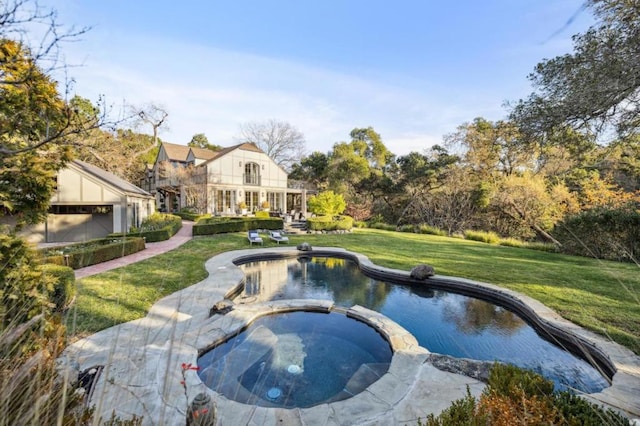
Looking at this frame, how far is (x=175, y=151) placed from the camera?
2969cm

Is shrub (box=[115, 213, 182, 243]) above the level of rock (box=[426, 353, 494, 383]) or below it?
above

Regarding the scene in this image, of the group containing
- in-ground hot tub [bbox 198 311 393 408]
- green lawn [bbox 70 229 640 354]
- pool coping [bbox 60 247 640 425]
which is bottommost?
in-ground hot tub [bbox 198 311 393 408]

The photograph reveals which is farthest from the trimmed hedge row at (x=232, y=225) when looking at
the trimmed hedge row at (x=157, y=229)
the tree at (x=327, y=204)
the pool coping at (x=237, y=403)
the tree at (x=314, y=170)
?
the tree at (x=314, y=170)

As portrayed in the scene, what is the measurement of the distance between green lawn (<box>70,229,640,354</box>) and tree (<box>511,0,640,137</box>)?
291cm

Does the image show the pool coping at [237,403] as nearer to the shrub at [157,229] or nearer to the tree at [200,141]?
the shrub at [157,229]

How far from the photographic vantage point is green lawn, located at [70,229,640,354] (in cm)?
532

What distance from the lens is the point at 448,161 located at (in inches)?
878

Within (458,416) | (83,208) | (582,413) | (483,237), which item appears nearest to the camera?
(582,413)

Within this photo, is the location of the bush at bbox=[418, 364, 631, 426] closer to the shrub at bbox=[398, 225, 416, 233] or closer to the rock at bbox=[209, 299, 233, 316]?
the rock at bbox=[209, 299, 233, 316]

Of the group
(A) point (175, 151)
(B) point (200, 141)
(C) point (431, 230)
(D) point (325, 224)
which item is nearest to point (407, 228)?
(C) point (431, 230)

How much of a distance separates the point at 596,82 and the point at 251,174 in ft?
79.1

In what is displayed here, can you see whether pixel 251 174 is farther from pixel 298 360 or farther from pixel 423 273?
pixel 298 360

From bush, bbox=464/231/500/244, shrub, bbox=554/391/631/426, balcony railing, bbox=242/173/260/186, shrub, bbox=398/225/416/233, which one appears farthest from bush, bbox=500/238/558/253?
balcony railing, bbox=242/173/260/186

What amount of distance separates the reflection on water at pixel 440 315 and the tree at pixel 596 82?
4359 mm
